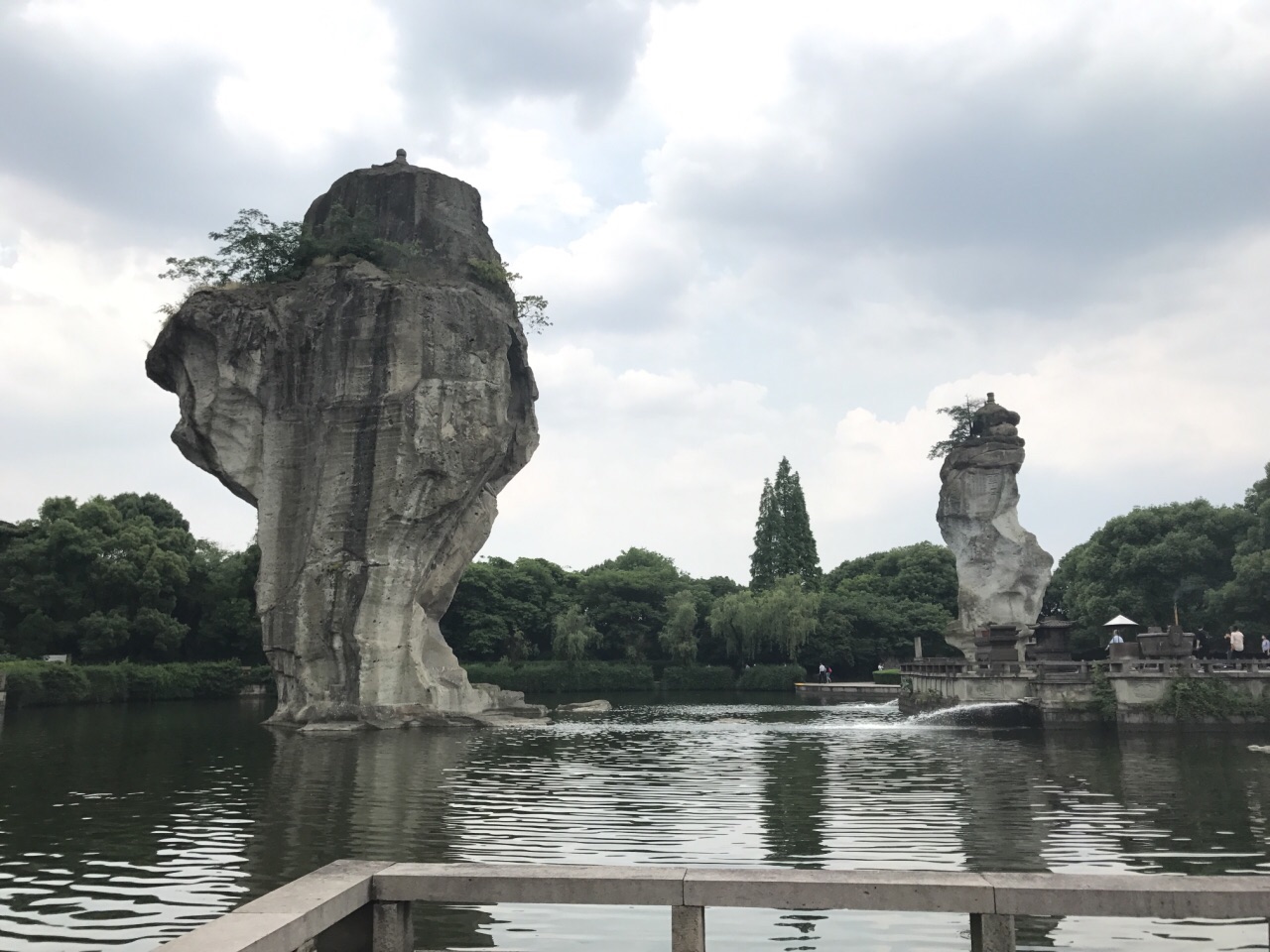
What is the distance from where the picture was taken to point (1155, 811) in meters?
16.3

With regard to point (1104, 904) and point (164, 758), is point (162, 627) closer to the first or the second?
point (164, 758)

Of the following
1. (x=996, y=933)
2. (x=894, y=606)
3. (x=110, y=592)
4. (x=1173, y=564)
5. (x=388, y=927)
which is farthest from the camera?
(x=894, y=606)

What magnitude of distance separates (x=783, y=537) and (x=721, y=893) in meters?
76.9

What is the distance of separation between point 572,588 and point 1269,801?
210 ft

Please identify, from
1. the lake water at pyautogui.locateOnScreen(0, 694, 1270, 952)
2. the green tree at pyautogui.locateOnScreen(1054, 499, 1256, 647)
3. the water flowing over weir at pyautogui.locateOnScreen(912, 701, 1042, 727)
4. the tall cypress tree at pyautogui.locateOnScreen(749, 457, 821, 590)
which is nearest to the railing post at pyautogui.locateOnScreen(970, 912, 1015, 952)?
the lake water at pyautogui.locateOnScreen(0, 694, 1270, 952)

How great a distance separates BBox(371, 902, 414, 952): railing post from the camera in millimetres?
7398

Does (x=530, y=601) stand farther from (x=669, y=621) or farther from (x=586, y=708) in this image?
(x=586, y=708)

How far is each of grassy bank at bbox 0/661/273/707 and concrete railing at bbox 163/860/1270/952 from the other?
154 ft

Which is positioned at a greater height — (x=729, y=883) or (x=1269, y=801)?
(x=729, y=883)

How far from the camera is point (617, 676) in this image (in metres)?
70.0

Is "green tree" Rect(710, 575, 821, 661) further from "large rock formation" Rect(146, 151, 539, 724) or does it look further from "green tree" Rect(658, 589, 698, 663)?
"large rock formation" Rect(146, 151, 539, 724)

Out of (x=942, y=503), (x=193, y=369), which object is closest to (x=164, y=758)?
(x=193, y=369)

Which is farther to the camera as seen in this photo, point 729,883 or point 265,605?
point 265,605

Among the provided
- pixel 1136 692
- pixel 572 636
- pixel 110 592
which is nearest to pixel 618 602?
pixel 572 636
